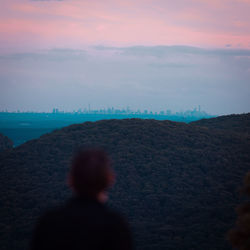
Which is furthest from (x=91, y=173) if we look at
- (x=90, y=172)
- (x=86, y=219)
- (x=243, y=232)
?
(x=243, y=232)

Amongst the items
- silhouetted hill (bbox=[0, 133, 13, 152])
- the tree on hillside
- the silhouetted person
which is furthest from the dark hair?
silhouetted hill (bbox=[0, 133, 13, 152])

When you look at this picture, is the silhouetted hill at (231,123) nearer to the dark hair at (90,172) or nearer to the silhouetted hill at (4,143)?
the silhouetted hill at (4,143)

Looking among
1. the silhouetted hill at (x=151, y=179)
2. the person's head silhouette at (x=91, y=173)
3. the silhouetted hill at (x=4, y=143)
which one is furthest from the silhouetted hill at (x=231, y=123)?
the person's head silhouette at (x=91, y=173)

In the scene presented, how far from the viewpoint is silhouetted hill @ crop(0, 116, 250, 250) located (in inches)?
829

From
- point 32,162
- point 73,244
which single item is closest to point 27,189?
point 32,162

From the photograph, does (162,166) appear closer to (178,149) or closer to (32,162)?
(178,149)

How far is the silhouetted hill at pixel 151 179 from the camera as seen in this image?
21.1 metres

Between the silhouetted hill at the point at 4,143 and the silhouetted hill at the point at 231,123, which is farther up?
the silhouetted hill at the point at 231,123

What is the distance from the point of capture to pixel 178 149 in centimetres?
3080

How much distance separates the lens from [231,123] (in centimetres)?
4488

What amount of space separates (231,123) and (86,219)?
44.6 meters

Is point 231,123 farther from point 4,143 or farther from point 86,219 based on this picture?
point 86,219

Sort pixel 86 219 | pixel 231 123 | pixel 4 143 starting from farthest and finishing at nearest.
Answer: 1. pixel 4 143
2. pixel 231 123
3. pixel 86 219

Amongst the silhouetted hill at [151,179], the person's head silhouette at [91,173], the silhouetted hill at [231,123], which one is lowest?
the silhouetted hill at [151,179]
